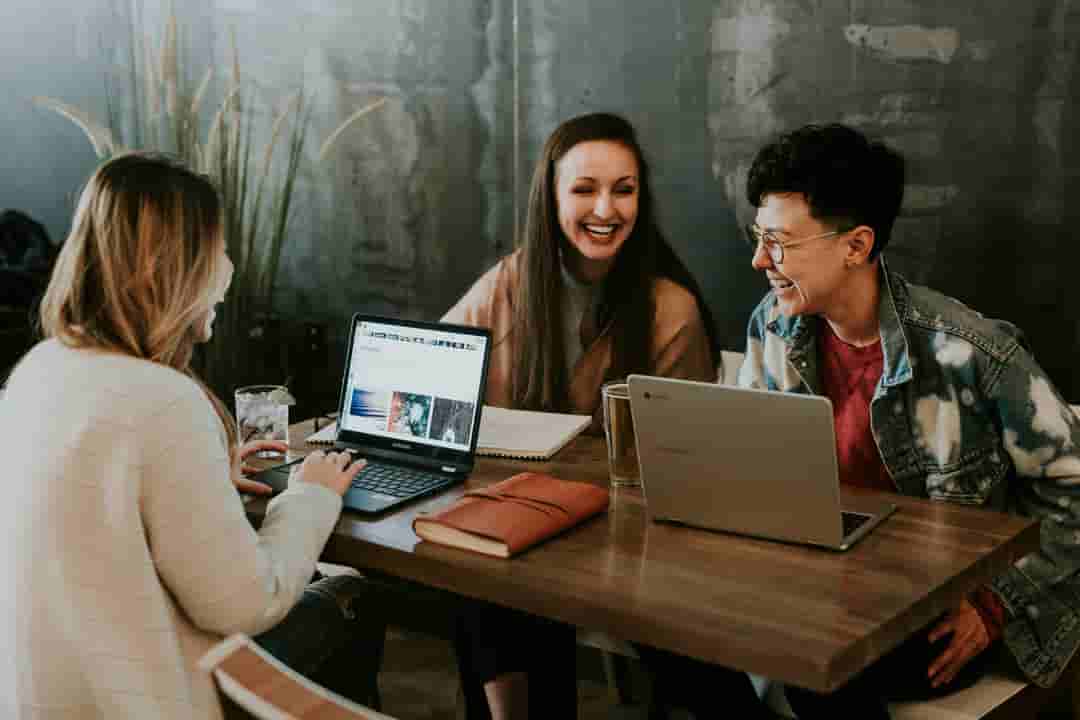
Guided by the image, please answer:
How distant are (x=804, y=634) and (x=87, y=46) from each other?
381cm

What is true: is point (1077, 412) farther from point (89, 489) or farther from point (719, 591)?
point (89, 489)

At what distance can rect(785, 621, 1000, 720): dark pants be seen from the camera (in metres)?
1.89

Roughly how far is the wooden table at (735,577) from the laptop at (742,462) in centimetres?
2

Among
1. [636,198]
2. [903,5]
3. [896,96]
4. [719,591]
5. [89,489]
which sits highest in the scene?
[903,5]

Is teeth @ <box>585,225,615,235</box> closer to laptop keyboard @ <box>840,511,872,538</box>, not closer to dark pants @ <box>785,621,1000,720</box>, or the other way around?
laptop keyboard @ <box>840,511,872,538</box>

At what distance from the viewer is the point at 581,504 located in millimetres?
1875

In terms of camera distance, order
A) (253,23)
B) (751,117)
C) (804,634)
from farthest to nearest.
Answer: (253,23), (751,117), (804,634)

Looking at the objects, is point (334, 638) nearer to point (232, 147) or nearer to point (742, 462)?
point (742, 462)

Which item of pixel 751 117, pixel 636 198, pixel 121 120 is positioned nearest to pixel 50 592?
pixel 636 198

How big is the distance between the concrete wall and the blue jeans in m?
1.37

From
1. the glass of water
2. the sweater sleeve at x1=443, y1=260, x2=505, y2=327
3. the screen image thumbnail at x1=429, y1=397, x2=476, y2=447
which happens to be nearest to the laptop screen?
the screen image thumbnail at x1=429, y1=397, x2=476, y2=447

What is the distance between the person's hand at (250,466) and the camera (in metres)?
2.07

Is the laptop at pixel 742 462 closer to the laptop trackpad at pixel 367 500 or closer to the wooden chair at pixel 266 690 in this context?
the laptop trackpad at pixel 367 500

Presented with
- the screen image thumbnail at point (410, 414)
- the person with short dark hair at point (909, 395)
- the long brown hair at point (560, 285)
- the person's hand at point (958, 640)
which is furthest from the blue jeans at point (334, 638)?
the person's hand at point (958, 640)
